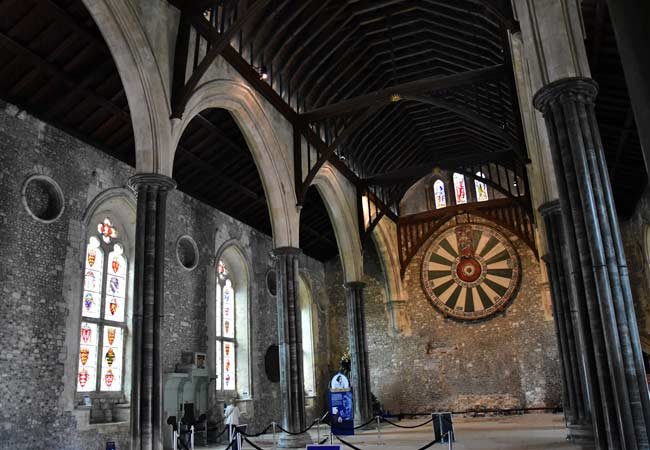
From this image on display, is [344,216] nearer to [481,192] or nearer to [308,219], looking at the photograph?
[308,219]

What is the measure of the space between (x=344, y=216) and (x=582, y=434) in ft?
27.3

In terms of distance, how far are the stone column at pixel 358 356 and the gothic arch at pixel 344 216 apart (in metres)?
0.48

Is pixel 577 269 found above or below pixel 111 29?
below

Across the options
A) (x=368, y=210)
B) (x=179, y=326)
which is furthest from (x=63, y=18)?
(x=368, y=210)

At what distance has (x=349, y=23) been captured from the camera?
12.1 metres

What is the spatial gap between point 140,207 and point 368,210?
9.74 meters

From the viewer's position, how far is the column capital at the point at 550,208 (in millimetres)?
9672

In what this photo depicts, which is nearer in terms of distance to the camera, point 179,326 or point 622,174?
point 179,326

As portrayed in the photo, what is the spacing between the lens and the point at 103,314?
10.8 metres

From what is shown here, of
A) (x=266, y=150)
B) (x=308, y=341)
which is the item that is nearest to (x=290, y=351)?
(x=266, y=150)

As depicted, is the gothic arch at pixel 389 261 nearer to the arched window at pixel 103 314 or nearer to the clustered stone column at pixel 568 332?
the clustered stone column at pixel 568 332

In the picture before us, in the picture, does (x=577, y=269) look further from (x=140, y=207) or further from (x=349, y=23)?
(x=349, y=23)

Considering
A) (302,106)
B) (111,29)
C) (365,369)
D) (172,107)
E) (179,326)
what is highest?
(302,106)

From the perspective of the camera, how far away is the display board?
18.0 metres
